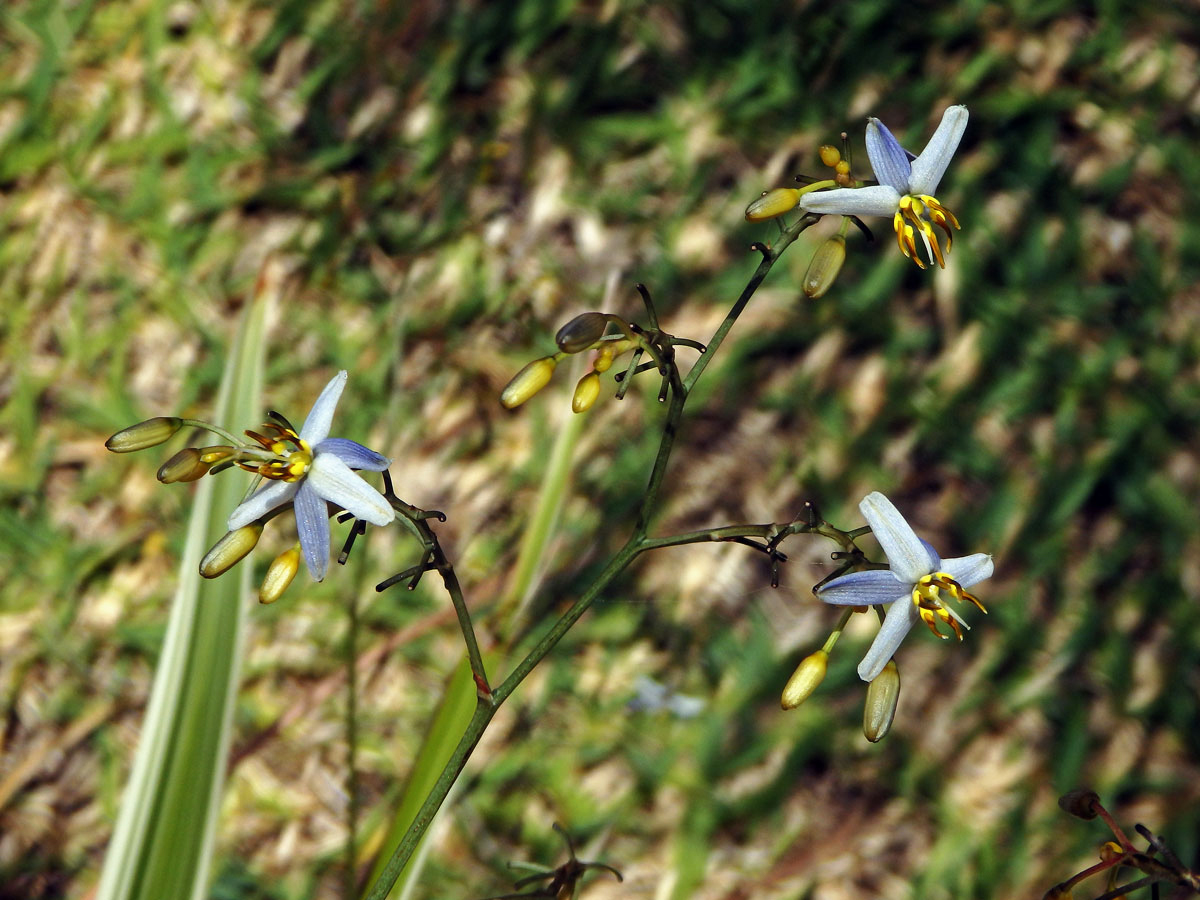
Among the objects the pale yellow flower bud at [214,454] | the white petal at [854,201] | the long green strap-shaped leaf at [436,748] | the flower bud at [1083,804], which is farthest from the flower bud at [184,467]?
the flower bud at [1083,804]

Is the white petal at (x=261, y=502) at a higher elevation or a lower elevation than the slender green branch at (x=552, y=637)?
higher

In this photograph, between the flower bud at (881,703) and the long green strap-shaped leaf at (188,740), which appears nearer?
the flower bud at (881,703)

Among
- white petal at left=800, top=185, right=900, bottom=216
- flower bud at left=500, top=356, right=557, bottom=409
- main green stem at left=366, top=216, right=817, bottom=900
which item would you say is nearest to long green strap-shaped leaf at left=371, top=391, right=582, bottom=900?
main green stem at left=366, top=216, right=817, bottom=900

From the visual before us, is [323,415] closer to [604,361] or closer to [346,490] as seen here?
[346,490]

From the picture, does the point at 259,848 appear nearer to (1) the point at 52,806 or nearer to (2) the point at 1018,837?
(1) the point at 52,806

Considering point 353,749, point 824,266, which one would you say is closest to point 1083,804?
point 824,266

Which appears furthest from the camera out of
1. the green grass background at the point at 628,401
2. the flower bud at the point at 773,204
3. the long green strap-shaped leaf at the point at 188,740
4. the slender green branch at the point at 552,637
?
the green grass background at the point at 628,401

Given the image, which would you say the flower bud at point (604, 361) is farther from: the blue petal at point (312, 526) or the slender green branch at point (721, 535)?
the blue petal at point (312, 526)

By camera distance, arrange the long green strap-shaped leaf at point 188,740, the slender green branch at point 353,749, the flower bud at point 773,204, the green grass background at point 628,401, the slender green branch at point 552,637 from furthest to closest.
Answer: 1. the green grass background at point 628,401
2. the slender green branch at point 353,749
3. the long green strap-shaped leaf at point 188,740
4. the flower bud at point 773,204
5. the slender green branch at point 552,637

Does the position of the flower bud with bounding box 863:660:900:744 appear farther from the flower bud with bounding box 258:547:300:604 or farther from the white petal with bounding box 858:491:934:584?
the flower bud with bounding box 258:547:300:604
